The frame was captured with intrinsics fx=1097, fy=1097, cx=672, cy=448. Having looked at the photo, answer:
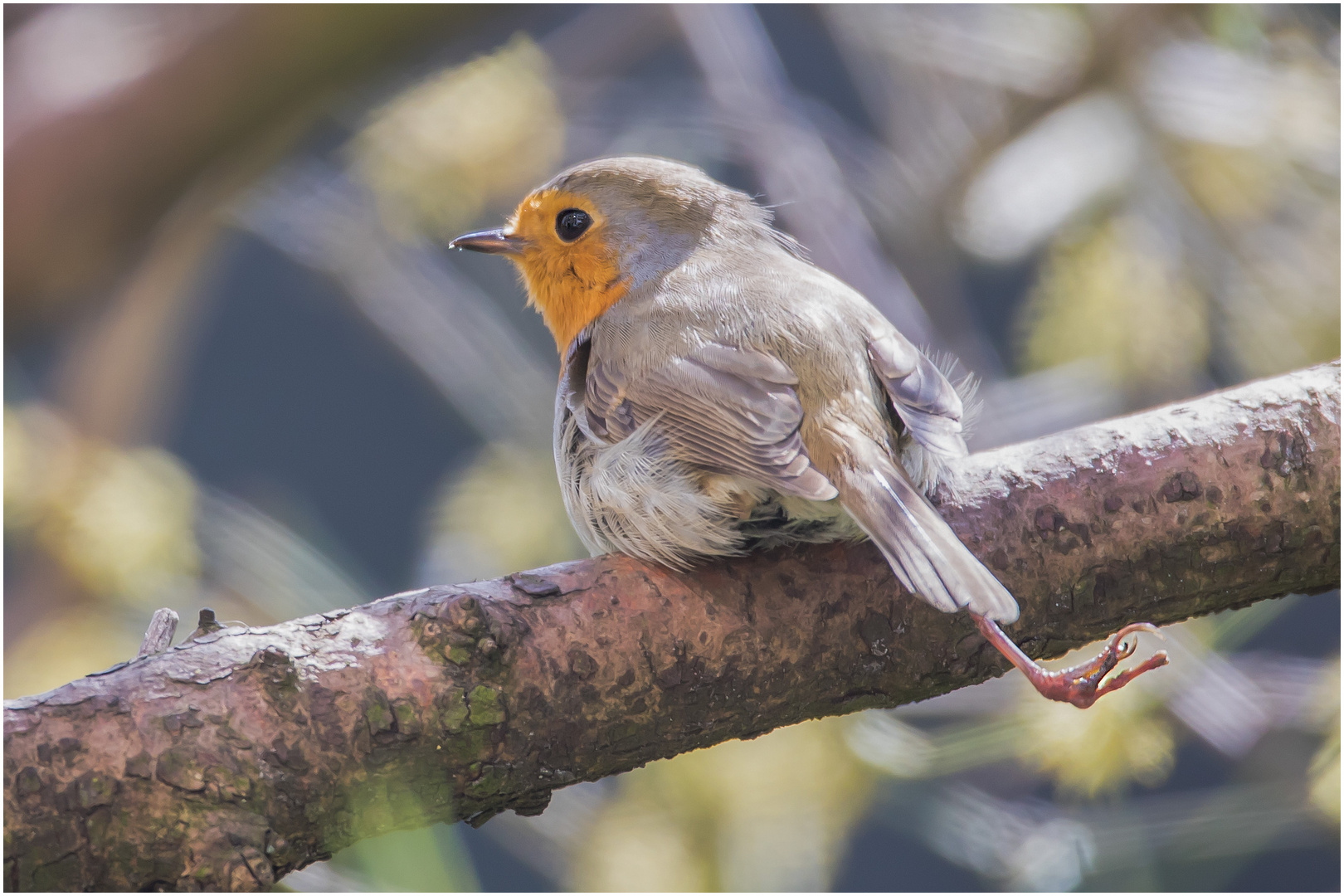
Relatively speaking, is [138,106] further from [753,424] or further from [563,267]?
[753,424]

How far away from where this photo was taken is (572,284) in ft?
7.59

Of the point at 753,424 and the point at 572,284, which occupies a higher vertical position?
the point at 572,284

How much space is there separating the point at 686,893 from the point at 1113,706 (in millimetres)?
1102

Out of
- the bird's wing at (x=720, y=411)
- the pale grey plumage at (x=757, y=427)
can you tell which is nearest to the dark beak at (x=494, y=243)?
the pale grey plumage at (x=757, y=427)

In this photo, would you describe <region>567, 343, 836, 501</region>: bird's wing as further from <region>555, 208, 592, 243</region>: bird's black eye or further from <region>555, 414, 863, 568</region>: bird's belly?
<region>555, 208, 592, 243</region>: bird's black eye

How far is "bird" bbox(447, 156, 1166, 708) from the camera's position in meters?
1.57

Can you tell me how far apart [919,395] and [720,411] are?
0.33m

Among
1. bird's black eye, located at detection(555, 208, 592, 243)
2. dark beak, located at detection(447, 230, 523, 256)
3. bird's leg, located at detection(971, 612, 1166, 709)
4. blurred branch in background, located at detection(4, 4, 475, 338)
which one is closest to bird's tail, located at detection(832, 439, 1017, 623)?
bird's leg, located at detection(971, 612, 1166, 709)

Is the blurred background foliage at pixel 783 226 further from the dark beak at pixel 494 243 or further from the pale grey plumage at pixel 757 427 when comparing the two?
the pale grey plumage at pixel 757 427

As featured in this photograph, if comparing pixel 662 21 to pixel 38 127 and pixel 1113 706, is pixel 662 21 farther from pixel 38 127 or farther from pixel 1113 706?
pixel 1113 706

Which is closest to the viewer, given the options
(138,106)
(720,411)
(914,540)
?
(914,540)

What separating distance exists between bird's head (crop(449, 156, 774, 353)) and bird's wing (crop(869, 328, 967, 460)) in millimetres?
540

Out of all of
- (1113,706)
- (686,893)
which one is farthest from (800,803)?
(1113,706)

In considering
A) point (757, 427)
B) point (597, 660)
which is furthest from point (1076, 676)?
point (597, 660)
